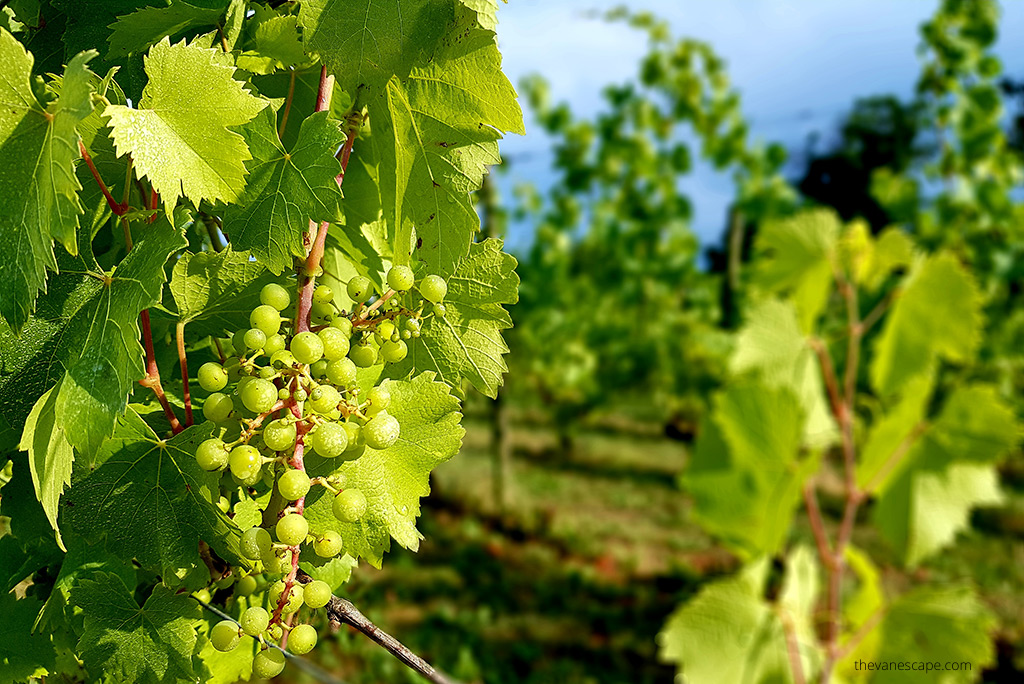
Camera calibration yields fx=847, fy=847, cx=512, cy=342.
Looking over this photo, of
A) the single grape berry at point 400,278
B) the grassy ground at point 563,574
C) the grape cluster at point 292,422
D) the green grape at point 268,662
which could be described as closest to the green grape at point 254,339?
the grape cluster at point 292,422

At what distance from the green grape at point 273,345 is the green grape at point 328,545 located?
0.44ft

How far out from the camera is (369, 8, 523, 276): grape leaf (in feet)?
1.98

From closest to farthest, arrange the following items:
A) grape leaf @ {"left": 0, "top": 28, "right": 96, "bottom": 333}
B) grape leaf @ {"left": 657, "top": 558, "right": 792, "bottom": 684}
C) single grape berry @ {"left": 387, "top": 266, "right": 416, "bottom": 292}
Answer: grape leaf @ {"left": 0, "top": 28, "right": 96, "bottom": 333}
single grape berry @ {"left": 387, "top": 266, "right": 416, "bottom": 292}
grape leaf @ {"left": 657, "top": 558, "right": 792, "bottom": 684}

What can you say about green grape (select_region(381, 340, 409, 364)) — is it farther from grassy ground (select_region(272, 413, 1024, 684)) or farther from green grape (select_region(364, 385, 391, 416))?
grassy ground (select_region(272, 413, 1024, 684))

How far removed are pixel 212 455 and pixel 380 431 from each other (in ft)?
0.36

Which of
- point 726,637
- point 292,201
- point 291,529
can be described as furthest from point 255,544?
point 726,637

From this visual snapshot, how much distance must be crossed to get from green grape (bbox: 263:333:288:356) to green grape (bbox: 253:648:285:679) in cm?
21

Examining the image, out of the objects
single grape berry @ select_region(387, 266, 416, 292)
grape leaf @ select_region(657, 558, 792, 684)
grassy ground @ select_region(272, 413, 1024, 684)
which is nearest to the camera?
single grape berry @ select_region(387, 266, 416, 292)

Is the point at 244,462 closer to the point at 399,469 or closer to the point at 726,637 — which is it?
the point at 399,469

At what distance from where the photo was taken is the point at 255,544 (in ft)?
1.86

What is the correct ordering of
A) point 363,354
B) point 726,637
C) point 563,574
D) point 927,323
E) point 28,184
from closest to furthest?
1. point 28,184
2. point 363,354
3. point 726,637
4. point 927,323
5. point 563,574

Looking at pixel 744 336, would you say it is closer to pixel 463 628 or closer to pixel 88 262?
pixel 88 262

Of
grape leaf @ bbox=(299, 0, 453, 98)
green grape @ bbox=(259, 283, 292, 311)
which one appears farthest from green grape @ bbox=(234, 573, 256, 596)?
grape leaf @ bbox=(299, 0, 453, 98)

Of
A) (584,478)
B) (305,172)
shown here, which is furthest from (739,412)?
(584,478)
